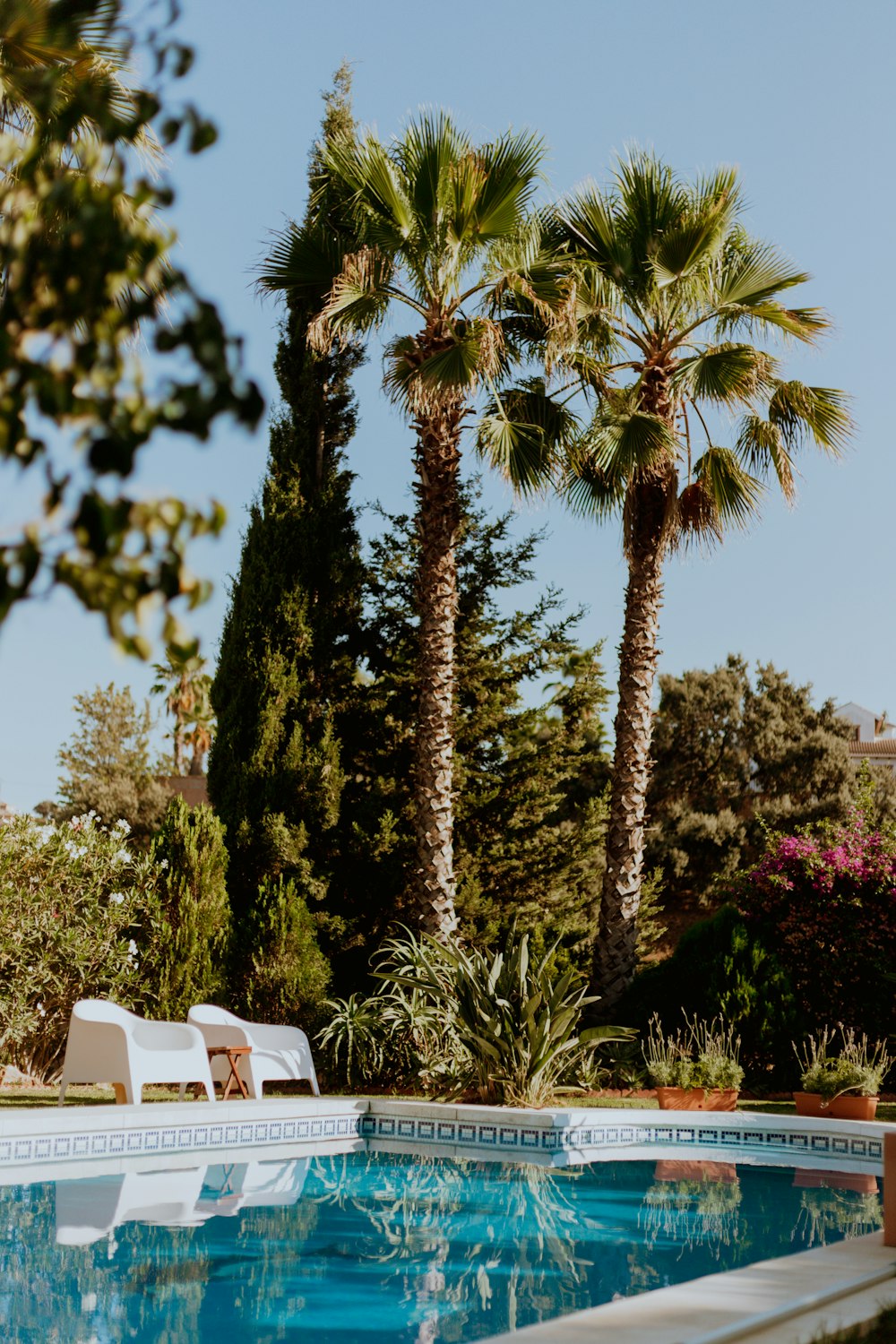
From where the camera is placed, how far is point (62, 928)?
1213cm

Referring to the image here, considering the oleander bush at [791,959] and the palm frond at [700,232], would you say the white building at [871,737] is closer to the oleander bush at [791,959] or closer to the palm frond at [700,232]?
the oleander bush at [791,959]

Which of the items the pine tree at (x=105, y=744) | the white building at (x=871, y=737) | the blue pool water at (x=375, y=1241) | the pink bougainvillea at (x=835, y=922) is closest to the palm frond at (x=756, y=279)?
the pink bougainvillea at (x=835, y=922)

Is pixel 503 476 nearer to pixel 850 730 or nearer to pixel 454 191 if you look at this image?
pixel 454 191

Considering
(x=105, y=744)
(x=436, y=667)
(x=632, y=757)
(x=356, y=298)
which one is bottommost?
(x=632, y=757)

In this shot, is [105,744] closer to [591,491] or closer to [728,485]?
[591,491]

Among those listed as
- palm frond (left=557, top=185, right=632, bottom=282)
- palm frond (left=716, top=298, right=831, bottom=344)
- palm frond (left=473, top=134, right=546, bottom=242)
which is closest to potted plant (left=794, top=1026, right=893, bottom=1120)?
palm frond (left=716, top=298, right=831, bottom=344)

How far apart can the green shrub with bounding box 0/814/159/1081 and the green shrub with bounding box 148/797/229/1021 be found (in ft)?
0.54

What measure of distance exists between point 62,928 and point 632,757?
6147mm

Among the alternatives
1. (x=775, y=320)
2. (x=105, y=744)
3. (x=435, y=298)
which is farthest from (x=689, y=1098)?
(x=105, y=744)

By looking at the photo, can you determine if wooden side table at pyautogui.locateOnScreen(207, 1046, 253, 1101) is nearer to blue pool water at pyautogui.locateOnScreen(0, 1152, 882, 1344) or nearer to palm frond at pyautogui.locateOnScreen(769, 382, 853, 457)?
blue pool water at pyautogui.locateOnScreen(0, 1152, 882, 1344)

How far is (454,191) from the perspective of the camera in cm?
1245

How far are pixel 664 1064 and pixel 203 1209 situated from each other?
17.0 feet

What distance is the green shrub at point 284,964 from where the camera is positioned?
43.0 ft

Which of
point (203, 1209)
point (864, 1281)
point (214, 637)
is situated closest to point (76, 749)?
point (214, 637)
